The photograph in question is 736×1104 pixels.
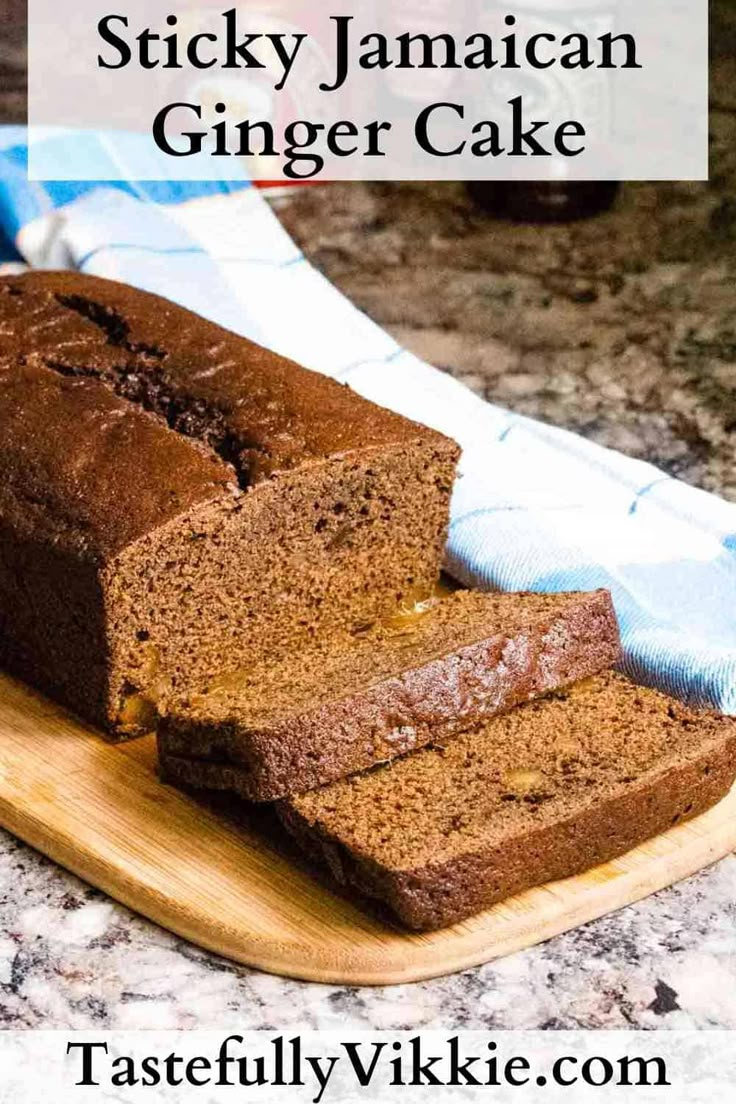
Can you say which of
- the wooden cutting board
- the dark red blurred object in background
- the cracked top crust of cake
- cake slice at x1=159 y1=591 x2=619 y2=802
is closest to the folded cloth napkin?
cake slice at x1=159 y1=591 x2=619 y2=802

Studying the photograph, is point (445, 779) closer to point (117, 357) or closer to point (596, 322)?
point (117, 357)

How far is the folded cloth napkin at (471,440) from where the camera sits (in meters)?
3.38

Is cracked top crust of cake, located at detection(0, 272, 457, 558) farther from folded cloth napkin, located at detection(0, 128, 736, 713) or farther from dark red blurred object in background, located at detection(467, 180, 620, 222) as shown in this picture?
dark red blurred object in background, located at detection(467, 180, 620, 222)

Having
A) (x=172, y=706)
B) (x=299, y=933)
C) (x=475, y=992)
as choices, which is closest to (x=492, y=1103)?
(x=475, y=992)

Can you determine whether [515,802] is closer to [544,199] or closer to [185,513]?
[185,513]

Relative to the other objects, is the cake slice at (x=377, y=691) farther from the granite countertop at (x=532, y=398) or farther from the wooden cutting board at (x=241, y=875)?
the granite countertop at (x=532, y=398)

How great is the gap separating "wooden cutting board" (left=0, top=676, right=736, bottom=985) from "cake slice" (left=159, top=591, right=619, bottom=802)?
99 millimetres

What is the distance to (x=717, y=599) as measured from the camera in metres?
3.43

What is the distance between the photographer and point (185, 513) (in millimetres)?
3039

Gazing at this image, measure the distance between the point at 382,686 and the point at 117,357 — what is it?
1050 mm

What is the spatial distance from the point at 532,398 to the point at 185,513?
5.38ft

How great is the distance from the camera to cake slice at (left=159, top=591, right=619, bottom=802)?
2750mm

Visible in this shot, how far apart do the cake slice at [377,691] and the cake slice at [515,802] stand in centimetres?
4

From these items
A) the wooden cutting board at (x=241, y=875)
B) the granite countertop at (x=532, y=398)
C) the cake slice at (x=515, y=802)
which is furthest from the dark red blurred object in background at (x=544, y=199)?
the wooden cutting board at (x=241, y=875)
